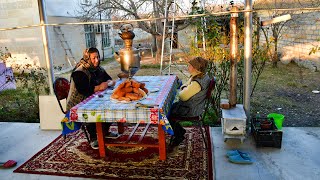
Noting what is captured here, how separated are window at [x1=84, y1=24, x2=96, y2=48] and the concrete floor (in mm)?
8798

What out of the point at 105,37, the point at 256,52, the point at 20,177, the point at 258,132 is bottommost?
the point at 20,177

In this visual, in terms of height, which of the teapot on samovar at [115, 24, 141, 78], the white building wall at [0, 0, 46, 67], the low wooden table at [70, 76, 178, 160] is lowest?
the low wooden table at [70, 76, 178, 160]

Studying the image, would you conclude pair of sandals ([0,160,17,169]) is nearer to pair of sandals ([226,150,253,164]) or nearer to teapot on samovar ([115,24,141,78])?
teapot on samovar ([115,24,141,78])

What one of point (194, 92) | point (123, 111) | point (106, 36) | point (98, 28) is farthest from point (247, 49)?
point (106, 36)

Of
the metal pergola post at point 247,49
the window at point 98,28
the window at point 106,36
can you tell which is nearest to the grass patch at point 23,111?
the metal pergola post at point 247,49

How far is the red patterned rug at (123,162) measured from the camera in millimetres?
2689

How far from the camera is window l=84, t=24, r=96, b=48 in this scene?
1222 centimetres

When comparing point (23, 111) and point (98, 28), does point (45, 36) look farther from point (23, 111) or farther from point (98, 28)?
point (98, 28)

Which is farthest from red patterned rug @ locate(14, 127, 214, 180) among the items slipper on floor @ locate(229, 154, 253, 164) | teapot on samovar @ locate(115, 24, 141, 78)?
teapot on samovar @ locate(115, 24, 141, 78)

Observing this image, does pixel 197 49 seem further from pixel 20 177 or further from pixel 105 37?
pixel 105 37

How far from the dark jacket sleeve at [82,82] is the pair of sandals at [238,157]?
1675 mm

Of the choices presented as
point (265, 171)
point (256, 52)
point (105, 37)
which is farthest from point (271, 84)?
point (105, 37)

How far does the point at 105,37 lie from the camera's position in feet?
46.6

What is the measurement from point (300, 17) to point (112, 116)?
791 cm
